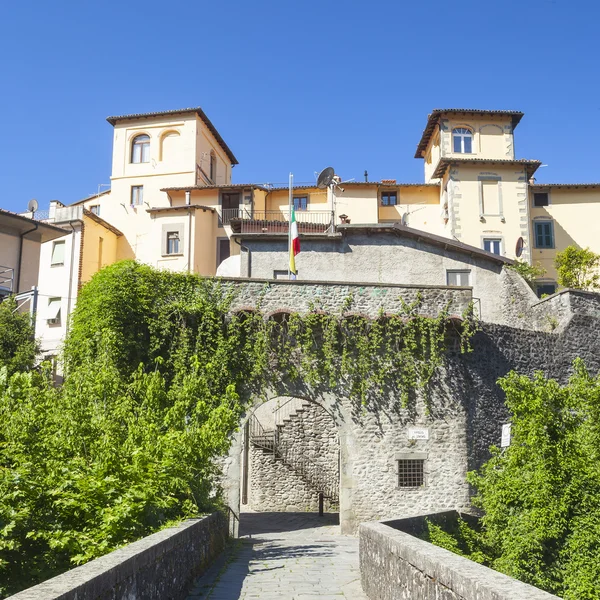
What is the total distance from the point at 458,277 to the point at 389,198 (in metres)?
15.3

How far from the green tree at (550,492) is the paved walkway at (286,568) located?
2.62 meters

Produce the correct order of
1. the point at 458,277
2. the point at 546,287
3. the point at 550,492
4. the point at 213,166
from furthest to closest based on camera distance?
the point at 213,166
the point at 546,287
the point at 458,277
the point at 550,492

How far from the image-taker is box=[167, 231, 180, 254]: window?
121 feet

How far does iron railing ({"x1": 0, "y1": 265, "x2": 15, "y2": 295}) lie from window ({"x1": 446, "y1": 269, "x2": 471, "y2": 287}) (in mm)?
16564

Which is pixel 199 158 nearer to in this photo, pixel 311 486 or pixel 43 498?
pixel 311 486

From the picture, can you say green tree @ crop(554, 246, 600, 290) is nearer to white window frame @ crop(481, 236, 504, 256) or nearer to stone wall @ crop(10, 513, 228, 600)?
white window frame @ crop(481, 236, 504, 256)

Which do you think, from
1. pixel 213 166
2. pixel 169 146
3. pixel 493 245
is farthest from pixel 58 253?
pixel 493 245

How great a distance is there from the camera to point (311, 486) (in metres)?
22.4

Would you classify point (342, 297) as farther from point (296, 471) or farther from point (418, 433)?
point (296, 471)

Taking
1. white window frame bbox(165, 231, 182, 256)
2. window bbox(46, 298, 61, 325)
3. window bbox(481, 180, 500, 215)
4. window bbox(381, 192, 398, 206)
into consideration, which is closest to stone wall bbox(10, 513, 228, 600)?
window bbox(46, 298, 61, 325)

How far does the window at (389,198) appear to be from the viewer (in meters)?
39.9

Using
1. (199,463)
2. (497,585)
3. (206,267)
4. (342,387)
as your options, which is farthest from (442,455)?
(206,267)

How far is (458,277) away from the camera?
1011 inches

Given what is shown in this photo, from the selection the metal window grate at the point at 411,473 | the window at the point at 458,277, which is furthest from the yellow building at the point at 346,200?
the metal window grate at the point at 411,473
